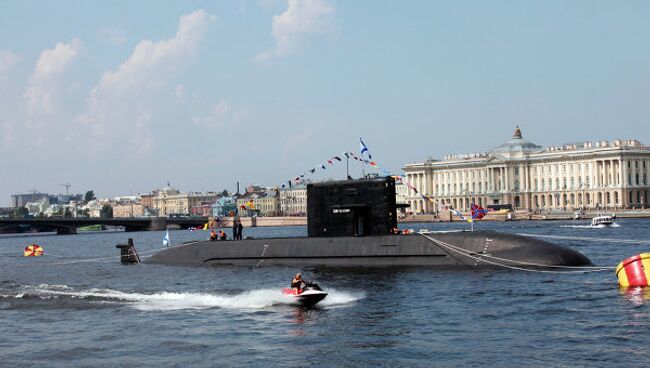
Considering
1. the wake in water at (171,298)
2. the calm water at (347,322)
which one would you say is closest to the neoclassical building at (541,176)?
the calm water at (347,322)

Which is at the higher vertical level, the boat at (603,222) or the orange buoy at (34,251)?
the boat at (603,222)

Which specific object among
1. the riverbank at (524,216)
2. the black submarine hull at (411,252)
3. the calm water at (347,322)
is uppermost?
the riverbank at (524,216)

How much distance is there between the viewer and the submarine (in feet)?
109

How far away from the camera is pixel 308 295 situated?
25.0 meters

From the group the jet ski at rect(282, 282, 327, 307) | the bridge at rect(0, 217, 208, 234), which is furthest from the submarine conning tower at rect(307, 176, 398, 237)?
the bridge at rect(0, 217, 208, 234)

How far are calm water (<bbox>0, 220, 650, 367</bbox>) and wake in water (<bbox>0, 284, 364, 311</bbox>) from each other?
5 cm

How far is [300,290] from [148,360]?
257 inches

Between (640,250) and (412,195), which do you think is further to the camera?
(412,195)

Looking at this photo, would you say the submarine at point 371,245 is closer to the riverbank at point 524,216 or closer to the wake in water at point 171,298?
the wake in water at point 171,298

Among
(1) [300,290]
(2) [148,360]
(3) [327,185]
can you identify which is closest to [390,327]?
(1) [300,290]

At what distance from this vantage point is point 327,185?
38094 millimetres

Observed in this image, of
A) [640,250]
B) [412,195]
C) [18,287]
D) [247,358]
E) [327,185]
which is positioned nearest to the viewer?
[247,358]

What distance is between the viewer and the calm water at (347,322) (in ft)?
62.7

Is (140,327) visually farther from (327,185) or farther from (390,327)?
(327,185)
